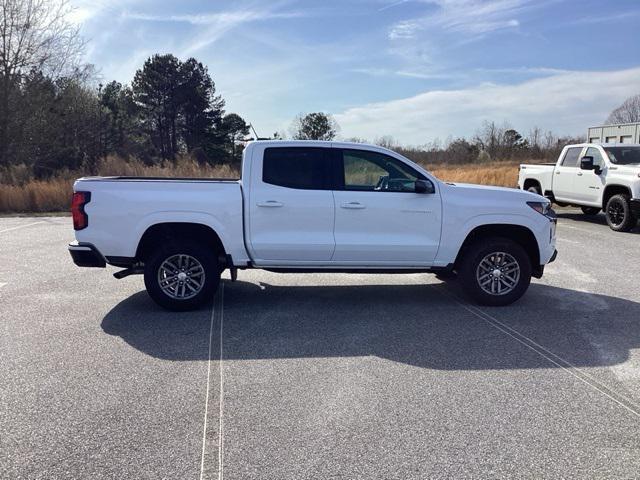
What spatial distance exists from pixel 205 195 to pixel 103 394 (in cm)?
267

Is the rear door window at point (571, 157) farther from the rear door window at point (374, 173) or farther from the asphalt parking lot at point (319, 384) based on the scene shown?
the rear door window at point (374, 173)

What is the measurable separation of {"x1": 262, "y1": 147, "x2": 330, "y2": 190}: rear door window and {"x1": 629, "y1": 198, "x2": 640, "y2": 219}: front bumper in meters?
9.23

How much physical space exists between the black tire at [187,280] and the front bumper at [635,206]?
10.4 meters

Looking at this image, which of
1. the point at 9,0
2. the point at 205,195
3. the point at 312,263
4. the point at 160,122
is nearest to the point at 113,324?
the point at 205,195

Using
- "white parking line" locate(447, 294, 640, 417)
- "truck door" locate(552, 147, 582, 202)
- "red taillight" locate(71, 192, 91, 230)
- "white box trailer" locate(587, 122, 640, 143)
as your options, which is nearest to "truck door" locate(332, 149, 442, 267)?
"white parking line" locate(447, 294, 640, 417)

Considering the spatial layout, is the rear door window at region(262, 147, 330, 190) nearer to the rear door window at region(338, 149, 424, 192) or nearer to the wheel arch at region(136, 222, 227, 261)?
the rear door window at region(338, 149, 424, 192)

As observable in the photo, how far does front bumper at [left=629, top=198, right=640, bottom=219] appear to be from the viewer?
40.0ft

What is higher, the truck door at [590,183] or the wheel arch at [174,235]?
the truck door at [590,183]

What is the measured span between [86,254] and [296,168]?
8.55 ft

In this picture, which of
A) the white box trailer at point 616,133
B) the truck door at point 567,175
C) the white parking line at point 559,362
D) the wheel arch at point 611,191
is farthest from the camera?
the white box trailer at point 616,133

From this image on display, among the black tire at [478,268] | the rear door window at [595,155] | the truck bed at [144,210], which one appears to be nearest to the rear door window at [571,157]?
the rear door window at [595,155]

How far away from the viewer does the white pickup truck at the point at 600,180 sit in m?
12.4

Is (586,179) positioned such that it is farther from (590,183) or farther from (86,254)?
(86,254)

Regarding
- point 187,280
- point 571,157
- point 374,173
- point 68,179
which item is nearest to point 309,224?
point 374,173
